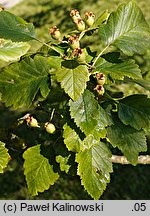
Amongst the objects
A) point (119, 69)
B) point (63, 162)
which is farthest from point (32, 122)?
point (119, 69)

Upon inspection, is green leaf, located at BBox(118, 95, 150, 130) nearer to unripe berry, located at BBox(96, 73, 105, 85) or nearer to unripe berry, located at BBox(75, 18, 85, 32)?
unripe berry, located at BBox(96, 73, 105, 85)

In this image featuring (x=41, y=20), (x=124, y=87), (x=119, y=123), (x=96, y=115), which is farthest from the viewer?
(x=41, y=20)

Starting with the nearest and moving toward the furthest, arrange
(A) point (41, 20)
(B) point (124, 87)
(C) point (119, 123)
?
(C) point (119, 123) < (B) point (124, 87) < (A) point (41, 20)

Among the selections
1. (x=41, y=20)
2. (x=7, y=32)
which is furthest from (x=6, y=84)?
(x=41, y=20)

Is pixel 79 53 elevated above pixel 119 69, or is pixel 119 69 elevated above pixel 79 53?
pixel 79 53

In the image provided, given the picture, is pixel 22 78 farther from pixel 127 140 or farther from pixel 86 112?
pixel 127 140

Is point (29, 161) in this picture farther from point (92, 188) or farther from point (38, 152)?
point (92, 188)
